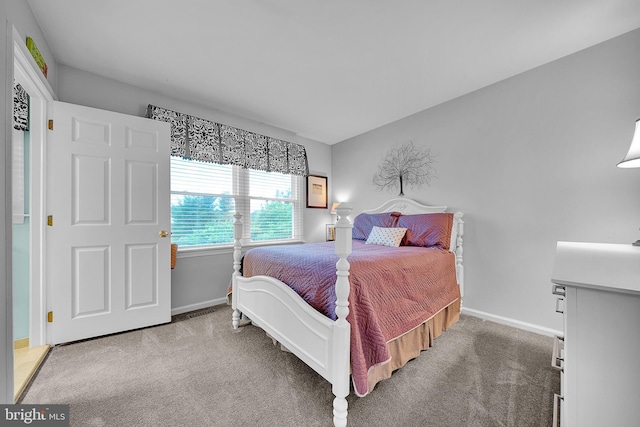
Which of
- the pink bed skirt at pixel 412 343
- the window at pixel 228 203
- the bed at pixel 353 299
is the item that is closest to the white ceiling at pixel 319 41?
the window at pixel 228 203

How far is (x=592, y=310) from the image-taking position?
0.83 metres

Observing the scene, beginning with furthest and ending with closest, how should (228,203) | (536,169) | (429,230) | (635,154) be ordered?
(228,203) < (429,230) < (536,169) < (635,154)

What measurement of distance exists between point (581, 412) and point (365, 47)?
2.36 meters

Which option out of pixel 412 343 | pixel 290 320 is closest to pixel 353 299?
pixel 290 320

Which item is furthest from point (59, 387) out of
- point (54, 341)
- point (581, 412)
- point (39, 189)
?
point (581, 412)

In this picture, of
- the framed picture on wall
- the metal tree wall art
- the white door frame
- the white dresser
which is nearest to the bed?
the metal tree wall art

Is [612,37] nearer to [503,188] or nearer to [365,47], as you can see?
[503,188]

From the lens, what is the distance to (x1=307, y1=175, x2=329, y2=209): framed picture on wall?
13.2 feet

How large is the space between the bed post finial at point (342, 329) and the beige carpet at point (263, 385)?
0.51 ft

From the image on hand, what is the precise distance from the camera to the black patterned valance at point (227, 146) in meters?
2.68

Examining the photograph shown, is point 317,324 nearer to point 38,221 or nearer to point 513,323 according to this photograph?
point 513,323

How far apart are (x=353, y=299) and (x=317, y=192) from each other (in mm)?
2903

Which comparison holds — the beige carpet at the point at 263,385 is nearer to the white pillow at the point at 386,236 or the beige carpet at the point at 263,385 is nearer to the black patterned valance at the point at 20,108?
the white pillow at the point at 386,236

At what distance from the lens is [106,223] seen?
2.20 meters
